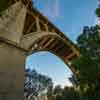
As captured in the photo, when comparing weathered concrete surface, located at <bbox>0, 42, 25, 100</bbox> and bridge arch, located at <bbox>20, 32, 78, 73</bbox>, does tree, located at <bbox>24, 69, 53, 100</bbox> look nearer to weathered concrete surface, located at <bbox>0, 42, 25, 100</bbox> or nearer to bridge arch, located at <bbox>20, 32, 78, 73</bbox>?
bridge arch, located at <bbox>20, 32, 78, 73</bbox>

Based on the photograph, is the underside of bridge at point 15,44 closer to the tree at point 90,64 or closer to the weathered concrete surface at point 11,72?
the weathered concrete surface at point 11,72

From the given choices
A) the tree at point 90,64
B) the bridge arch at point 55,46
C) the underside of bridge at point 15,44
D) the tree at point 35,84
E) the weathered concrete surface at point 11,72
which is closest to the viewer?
the tree at point 90,64

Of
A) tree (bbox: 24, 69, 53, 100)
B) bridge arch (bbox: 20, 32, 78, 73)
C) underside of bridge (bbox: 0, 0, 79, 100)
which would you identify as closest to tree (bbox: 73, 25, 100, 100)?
underside of bridge (bbox: 0, 0, 79, 100)

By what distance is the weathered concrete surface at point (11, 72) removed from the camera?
1389 centimetres

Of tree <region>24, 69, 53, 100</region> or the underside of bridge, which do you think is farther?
tree <region>24, 69, 53, 100</region>

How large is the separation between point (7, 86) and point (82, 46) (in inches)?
220

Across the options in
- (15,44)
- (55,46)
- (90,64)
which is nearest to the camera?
(90,64)

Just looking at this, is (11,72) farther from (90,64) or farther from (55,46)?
(55,46)

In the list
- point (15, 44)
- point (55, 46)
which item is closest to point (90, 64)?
point (15, 44)

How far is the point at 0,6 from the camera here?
7848 millimetres

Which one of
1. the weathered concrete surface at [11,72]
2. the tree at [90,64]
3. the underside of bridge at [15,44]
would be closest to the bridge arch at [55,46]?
the underside of bridge at [15,44]

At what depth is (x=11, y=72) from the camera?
48.3 feet

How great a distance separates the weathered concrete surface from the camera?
13.9m

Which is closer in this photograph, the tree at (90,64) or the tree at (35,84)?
the tree at (90,64)
